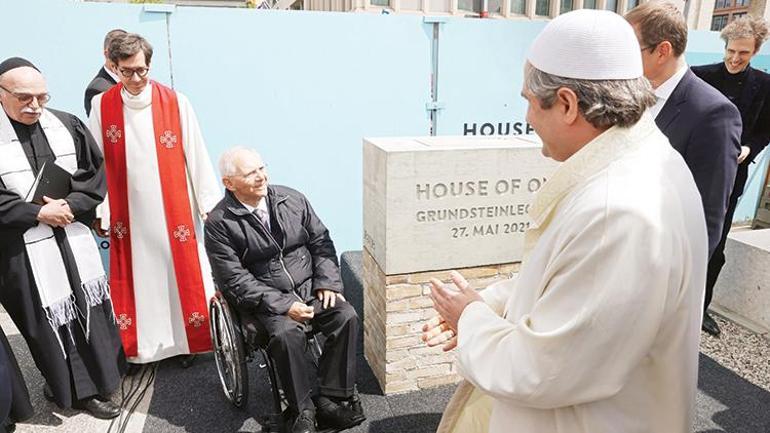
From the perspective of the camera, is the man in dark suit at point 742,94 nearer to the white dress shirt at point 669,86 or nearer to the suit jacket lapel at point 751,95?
the suit jacket lapel at point 751,95

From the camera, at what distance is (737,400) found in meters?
2.69

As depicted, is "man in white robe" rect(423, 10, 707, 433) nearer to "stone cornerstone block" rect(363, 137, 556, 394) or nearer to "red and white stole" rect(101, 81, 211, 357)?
"stone cornerstone block" rect(363, 137, 556, 394)

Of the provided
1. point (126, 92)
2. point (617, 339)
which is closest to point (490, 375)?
point (617, 339)

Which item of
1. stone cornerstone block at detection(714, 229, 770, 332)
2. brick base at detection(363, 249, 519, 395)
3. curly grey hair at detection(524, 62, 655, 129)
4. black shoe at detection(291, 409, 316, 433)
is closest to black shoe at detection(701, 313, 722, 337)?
stone cornerstone block at detection(714, 229, 770, 332)

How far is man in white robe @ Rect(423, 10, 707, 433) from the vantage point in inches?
36.4

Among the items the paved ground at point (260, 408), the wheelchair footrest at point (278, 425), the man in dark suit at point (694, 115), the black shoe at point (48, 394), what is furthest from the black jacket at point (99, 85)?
the man in dark suit at point (694, 115)

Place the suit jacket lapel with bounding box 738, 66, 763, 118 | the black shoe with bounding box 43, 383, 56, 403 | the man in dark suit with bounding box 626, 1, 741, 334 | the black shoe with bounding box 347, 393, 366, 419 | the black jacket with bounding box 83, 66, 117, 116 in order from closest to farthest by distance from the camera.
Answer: the man in dark suit with bounding box 626, 1, 741, 334, the black shoe with bounding box 347, 393, 366, 419, the black shoe with bounding box 43, 383, 56, 403, the black jacket with bounding box 83, 66, 117, 116, the suit jacket lapel with bounding box 738, 66, 763, 118

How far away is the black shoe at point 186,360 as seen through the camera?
10.1ft

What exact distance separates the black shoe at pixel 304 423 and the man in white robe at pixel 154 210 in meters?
0.93

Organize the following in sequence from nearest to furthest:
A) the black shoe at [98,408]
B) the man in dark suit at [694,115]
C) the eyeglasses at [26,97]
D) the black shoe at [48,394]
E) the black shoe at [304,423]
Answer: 1. the man in dark suit at [694,115]
2. the eyeglasses at [26,97]
3. the black shoe at [304,423]
4. the black shoe at [98,408]
5. the black shoe at [48,394]

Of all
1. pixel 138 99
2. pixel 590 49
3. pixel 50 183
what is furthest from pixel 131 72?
pixel 590 49

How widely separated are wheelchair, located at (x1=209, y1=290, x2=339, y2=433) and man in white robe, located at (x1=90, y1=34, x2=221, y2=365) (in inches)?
13.6

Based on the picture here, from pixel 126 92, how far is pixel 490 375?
2.47 m

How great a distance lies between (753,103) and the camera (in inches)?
127
